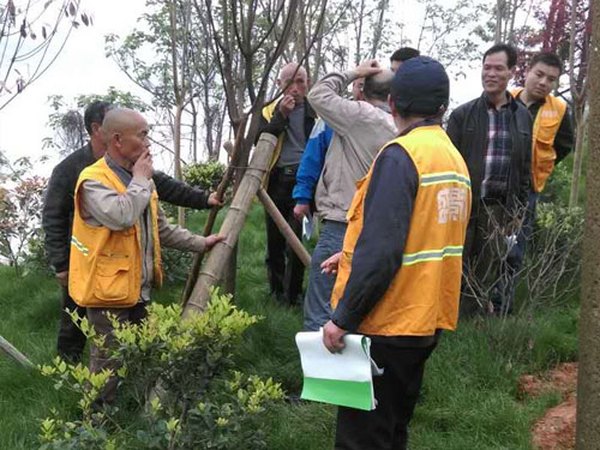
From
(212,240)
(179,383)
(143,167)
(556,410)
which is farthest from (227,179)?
(556,410)

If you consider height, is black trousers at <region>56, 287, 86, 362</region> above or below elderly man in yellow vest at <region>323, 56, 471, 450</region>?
below

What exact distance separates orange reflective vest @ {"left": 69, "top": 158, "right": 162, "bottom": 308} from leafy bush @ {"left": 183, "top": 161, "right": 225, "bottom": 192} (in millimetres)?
7277

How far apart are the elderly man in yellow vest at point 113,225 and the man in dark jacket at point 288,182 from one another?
1.52 metres

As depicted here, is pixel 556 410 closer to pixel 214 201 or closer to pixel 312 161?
pixel 312 161

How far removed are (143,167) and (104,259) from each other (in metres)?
0.49

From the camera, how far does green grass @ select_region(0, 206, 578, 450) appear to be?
3.70m

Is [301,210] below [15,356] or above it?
above

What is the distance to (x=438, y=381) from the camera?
4184 mm

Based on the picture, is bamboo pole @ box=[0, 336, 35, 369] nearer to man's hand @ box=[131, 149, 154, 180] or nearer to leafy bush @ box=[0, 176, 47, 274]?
man's hand @ box=[131, 149, 154, 180]

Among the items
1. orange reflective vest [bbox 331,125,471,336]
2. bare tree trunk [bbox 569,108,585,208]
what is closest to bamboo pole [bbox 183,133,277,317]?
orange reflective vest [bbox 331,125,471,336]

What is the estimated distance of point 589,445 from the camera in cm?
272

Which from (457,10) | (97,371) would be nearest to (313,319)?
(97,371)

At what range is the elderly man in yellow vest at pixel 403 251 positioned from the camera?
2473 millimetres

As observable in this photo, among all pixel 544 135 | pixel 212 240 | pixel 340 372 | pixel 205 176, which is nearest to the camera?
pixel 340 372
